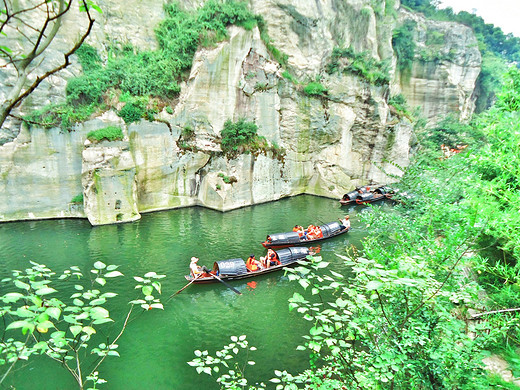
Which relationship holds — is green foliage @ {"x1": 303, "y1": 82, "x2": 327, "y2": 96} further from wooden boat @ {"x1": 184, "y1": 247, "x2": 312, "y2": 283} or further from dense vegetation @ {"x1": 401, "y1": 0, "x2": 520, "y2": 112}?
dense vegetation @ {"x1": 401, "y1": 0, "x2": 520, "y2": 112}

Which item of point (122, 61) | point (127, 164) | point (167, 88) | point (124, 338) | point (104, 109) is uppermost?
point (122, 61)

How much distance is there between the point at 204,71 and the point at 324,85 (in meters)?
10.6

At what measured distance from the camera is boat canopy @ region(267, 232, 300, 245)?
13.9 metres

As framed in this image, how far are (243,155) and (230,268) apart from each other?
1040 centimetres

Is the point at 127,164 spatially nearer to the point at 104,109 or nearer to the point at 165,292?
the point at 104,109

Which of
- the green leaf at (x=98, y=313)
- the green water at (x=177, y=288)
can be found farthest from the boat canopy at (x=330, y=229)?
the green leaf at (x=98, y=313)

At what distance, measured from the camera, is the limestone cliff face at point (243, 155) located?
15.7m

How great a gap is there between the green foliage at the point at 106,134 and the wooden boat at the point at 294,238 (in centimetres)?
988

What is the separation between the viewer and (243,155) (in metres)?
19.9

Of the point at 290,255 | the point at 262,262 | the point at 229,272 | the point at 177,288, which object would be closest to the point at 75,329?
the point at 177,288

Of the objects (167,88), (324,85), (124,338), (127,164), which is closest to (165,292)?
(124,338)

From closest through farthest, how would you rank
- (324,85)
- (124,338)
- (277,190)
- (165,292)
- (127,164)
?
1. (124,338)
2. (165,292)
3. (127,164)
4. (277,190)
5. (324,85)

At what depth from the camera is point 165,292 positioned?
33.1 ft

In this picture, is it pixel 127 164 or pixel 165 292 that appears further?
pixel 127 164
